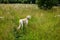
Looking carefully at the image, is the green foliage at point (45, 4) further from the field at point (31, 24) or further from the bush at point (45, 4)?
the field at point (31, 24)

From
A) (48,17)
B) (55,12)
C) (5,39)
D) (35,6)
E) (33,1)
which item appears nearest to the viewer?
(5,39)

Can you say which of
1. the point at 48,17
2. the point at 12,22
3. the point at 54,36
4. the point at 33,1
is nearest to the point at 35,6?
the point at 33,1

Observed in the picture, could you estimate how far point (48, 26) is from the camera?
9.48 metres

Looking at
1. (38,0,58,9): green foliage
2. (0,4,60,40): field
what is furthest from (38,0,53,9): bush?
(0,4,60,40): field

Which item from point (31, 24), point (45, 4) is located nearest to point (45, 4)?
point (45, 4)

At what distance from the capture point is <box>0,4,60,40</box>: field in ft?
28.6

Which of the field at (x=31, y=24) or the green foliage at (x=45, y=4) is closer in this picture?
the field at (x=31, y=24)

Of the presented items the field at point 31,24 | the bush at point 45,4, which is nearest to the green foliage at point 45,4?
the bush at point 45,4

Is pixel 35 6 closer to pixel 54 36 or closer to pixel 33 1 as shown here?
pixel 33 1

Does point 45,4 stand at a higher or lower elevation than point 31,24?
higher

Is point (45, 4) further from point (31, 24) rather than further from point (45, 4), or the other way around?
point (31, 24)

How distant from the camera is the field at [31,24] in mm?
8703

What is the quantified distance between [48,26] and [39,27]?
39 cm

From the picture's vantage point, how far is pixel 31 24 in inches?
376
